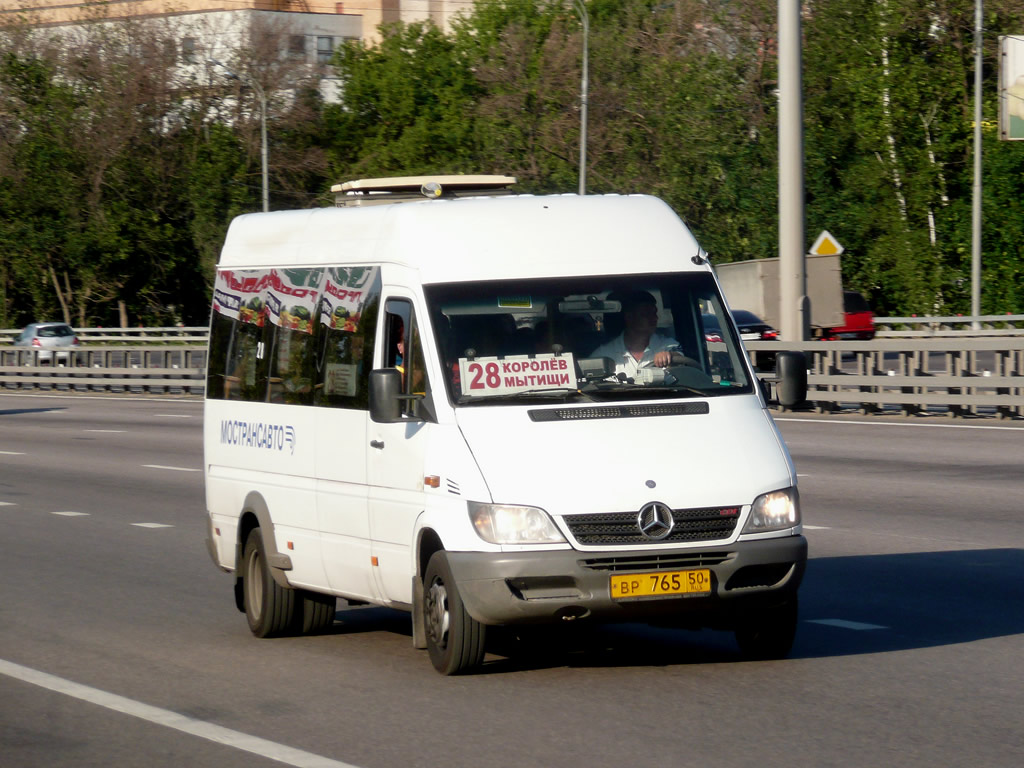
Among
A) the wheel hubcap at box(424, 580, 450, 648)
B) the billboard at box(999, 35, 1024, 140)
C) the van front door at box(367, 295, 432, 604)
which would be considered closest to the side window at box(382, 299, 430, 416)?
the van front door at box(367, 295, 432, 604)

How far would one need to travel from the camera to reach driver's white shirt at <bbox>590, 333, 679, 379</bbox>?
8.21 m

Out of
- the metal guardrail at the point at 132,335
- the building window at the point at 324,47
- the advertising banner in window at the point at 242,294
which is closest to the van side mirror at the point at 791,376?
the advertising banner in window at the point at 242,294

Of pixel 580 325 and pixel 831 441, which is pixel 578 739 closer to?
pixel 580 325

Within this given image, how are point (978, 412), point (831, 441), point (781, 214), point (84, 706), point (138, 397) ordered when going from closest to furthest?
point (84, 706)
point (831, 441)
point (978, 412)
point (781, 214)
point (138, 397)

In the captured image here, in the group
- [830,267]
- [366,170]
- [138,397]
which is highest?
[366,170]

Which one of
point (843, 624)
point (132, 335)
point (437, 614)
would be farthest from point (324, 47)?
point (437, 614)

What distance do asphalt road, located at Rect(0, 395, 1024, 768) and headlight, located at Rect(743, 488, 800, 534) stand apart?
641mm

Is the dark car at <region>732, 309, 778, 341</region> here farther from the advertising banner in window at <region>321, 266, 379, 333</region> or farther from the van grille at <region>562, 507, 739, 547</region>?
the van grille at <region>562, 507, 739, 547</region>

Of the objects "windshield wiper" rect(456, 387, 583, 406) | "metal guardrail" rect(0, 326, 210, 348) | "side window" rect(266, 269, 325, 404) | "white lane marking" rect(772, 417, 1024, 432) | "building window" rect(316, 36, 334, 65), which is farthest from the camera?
"building window" rect(316, 36, 334, 65)

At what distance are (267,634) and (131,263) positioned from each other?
61.6 m

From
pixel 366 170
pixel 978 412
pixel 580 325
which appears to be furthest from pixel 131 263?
pixel 580 325

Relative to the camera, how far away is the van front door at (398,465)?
26.5 ft

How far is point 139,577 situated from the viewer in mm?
12305

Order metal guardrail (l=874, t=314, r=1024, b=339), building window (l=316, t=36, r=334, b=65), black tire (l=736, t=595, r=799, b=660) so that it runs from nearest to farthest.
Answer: black tire (l=736, t=595, r=799, b=660) → metal guardrail (l=874, t=314, r=1024, b=339) → building window (l=316, t=36, r=334, b=65)
